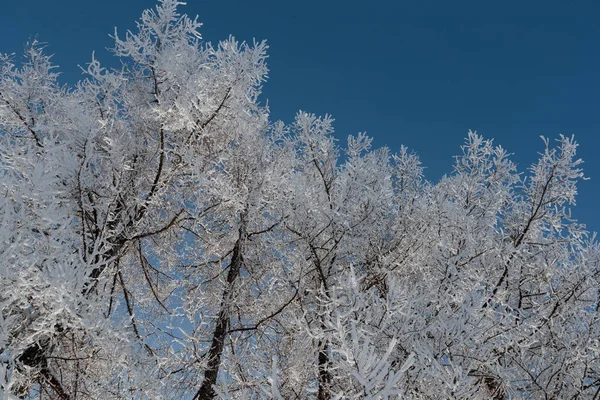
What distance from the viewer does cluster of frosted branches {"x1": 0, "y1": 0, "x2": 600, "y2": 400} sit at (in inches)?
163

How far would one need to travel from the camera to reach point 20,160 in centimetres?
475

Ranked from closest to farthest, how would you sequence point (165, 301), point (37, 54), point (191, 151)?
point (191, 151) < point (37, 54) < point (165, 301)

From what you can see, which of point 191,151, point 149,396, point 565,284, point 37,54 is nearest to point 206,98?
point 191,151

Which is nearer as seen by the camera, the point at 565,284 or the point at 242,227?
the point at 565,284

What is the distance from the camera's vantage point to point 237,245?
7.21 meters

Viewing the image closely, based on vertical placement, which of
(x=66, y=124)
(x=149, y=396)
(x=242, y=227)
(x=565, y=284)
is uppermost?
(x=565, y=284)

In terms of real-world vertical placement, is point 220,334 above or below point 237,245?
below

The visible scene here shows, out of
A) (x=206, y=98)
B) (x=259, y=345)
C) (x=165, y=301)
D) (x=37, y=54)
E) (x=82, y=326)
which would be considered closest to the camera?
(x=82, y=326)

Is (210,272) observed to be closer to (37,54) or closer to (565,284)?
(37,54)

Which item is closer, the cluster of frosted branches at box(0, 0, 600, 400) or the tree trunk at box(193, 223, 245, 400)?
the cluster of frosted branches at box(0, 0, 600, 400)

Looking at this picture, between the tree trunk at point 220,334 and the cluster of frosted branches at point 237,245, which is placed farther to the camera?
the tree trunk at point 220,334

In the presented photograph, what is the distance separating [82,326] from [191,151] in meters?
2.14

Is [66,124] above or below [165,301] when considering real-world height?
above

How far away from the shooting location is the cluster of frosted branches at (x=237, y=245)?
13.6ft
